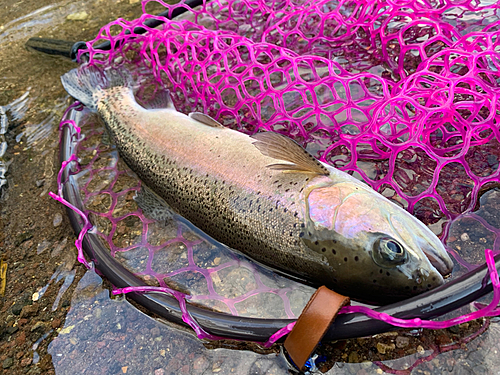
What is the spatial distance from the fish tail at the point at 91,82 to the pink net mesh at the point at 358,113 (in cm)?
26

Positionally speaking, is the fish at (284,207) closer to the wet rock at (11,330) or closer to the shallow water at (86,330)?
the shallow water at (86,330)

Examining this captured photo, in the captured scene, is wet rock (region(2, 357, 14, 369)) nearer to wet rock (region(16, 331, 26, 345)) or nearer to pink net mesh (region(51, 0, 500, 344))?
wet rock (region(16, 331, 26, 345))

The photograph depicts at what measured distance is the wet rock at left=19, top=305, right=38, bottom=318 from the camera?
2649 mm

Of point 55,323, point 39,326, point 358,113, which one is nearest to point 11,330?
point 39,326

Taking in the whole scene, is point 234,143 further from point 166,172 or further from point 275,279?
point 275,279

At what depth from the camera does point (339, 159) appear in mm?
3027

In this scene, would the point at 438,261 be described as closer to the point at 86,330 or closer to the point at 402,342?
the point at 402,342

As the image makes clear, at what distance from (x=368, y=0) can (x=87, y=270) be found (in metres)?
3.52

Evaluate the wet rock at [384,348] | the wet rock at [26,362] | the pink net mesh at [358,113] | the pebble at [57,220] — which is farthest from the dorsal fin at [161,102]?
the wet rock at [384,348]

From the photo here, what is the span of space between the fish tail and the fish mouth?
3.24 m

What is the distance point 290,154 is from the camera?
2455mm

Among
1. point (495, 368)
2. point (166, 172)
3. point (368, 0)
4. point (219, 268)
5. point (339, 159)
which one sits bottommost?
point (495, 368)

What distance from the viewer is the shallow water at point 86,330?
212cm

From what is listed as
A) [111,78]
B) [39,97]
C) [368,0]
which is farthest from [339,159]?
[39,97]
